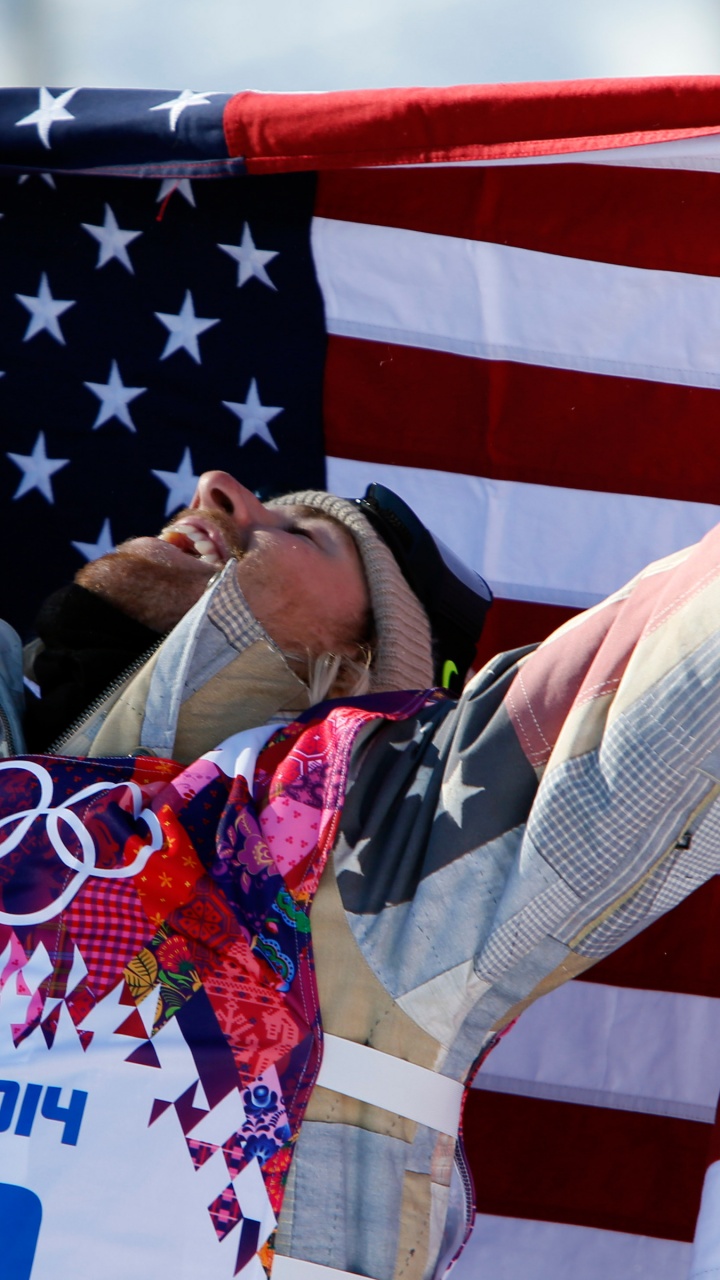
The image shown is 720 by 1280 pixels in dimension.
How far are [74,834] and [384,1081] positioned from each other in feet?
1.22

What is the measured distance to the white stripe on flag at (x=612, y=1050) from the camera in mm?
1815

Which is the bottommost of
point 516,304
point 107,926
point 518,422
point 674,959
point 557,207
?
point 674,959

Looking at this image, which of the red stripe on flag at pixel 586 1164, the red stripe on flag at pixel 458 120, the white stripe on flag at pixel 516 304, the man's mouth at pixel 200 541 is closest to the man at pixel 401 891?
the man's mouth at pixel 200 541

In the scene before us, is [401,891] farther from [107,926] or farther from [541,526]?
[541,526]

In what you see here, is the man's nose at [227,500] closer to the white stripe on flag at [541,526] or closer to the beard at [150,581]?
the beard at [150,581]

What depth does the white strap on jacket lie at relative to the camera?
3.43ft

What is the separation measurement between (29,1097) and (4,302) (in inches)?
55.9

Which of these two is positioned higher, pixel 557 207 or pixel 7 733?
pixel 557 207

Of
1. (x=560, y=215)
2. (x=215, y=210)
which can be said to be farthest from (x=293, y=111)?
(x=560, y=215)

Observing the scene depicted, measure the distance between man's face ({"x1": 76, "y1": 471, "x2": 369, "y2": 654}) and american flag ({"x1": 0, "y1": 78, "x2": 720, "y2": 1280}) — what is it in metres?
0.45

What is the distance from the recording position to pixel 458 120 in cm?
164

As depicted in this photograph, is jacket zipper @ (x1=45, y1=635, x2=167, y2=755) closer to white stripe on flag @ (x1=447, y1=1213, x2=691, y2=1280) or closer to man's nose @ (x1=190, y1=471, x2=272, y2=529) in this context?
man's nose @ (x1=190, y1=471, x2=272, y2=529)

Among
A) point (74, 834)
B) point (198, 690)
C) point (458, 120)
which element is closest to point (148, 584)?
point (198, 690)

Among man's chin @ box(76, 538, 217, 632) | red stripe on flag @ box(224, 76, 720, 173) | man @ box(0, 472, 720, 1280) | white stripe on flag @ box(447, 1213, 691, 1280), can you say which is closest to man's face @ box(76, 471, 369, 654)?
man's chin @ box(76, 538, 217, 632)
